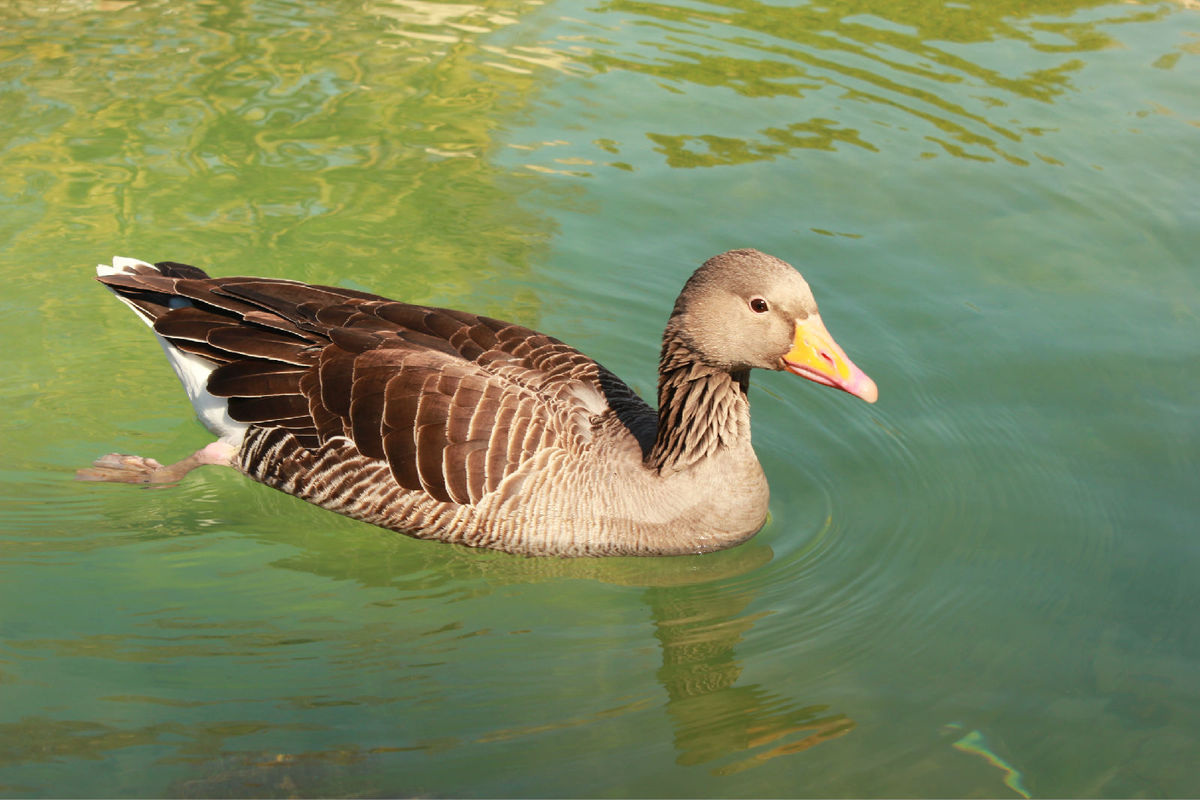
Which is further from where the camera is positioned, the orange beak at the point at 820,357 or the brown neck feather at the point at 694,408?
the brown neck feather at the point at 694,408

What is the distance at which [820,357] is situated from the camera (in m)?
6.36

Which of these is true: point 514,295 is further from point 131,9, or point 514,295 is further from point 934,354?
point 131,9

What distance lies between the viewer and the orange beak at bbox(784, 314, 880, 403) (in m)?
6.32

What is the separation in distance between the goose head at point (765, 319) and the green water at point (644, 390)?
1290 mm

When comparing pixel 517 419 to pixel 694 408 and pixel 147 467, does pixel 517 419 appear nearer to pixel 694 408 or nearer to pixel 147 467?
pixel 694 408

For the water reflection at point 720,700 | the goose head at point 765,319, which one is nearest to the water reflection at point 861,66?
the goose head at point 765,319

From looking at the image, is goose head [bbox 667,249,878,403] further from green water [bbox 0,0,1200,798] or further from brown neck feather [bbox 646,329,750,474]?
green water [bbox 0,0,1200,798]

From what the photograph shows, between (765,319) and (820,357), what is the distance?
37cm

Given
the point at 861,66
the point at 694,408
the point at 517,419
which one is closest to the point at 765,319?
the point at 694,408

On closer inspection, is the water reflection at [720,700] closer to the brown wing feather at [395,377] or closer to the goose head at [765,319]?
the brown wing feather at [395,377]

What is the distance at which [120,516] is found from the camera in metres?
7.11

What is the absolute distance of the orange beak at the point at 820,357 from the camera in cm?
632

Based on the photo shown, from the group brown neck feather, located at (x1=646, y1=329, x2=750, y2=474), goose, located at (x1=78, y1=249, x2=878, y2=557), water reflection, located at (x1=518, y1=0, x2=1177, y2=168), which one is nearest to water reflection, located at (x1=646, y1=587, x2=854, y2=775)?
goose, located at (x1=78, y1=249, x2=878, y2=557)

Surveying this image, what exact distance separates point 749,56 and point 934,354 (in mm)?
5200
